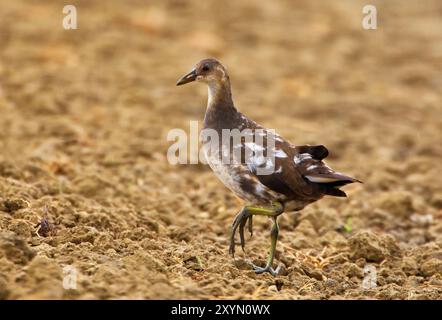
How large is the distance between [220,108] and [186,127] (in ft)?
14.8

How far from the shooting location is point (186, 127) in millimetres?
11375

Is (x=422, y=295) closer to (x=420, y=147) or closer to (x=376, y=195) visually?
(x=376, y=195)

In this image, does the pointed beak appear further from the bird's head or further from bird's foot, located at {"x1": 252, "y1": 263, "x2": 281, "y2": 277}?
bird's foot, located at {"x1": 252, "y1": 263, "x2": 281, "y2": 277}

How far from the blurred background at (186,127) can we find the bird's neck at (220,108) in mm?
983

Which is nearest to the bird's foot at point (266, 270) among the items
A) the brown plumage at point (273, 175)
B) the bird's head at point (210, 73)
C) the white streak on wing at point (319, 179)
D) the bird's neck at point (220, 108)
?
the brown plumage at point (273, 175)

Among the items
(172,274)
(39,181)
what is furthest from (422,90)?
(172,274)

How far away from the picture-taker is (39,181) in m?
8.21

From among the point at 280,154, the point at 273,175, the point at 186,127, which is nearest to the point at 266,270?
the point at 273,175

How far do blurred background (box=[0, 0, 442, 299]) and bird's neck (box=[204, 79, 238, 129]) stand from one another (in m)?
0.98

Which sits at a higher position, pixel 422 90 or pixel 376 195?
pixel 422 90

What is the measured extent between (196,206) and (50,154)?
1.82m

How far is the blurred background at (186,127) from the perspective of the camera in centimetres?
613

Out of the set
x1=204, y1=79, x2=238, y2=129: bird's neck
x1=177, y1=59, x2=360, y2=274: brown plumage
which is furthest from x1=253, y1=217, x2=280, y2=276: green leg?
x1=204, y1=79, x2=238, y2=129: bird's neck
